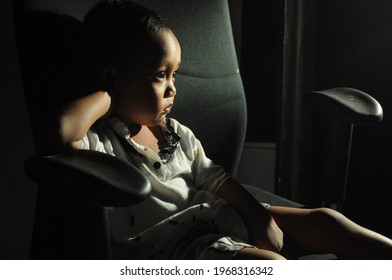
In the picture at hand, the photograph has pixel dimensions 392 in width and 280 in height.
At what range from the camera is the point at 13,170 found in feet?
3.60

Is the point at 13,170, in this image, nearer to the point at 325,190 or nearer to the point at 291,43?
the point at 325,190

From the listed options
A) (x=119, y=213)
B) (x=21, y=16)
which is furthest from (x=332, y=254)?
(x=21, y=16)

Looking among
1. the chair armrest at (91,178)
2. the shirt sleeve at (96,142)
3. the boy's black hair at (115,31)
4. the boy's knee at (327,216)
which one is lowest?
the boy's knee at (327,216)

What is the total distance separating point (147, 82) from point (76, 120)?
0.17 m

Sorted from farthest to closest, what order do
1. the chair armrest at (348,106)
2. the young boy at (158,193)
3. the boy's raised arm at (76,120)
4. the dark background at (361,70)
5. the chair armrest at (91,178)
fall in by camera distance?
the dark background at (361,70), the chair armrest at (348,106), the young boy at (158,193), the boy's raised arm at (76,120), the chair armrest at (91,178)

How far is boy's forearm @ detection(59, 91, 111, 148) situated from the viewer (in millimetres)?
617

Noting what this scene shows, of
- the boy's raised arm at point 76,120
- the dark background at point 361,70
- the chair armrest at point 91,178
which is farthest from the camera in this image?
the dark background at point 361,70

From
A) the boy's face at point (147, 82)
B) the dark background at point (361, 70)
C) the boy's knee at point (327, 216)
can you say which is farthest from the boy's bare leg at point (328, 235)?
the dark background at point (361, 70)

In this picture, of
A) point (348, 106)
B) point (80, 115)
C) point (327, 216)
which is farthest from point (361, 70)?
point (80, 115)

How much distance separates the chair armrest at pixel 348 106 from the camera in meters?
0.85

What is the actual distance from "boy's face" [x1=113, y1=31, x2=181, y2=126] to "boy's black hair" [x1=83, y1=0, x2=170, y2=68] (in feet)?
0.05

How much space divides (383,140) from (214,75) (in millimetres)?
624

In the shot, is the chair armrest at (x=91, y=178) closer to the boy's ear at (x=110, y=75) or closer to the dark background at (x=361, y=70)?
the boy's ear at (x=110, y=75)

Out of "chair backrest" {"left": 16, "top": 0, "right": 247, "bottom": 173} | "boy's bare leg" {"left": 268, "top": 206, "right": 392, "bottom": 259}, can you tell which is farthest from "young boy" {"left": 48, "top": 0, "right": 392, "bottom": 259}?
"chair backrest" {"left": 16, "top": 0, "right": 247, "bottom": 173}
